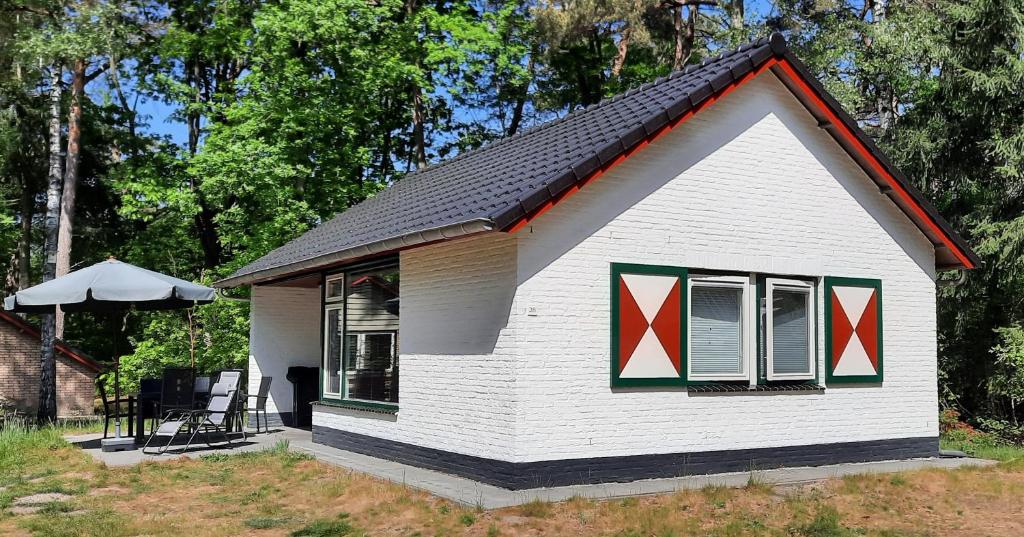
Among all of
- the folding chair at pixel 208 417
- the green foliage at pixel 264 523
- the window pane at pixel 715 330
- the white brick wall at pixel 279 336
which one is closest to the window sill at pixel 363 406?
the folding chair at pixel 208 417

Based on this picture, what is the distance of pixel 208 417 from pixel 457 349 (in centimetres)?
490

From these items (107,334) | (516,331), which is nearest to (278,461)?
(516,331)

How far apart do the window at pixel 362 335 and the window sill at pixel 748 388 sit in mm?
3733

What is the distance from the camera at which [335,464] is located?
37.4ft

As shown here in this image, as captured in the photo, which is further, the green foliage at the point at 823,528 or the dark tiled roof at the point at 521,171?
the dark tiled roof at the point at 521,171

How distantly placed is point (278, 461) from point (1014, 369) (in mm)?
12379

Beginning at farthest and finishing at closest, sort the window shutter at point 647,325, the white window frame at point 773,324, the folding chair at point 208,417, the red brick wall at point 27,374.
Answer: the red brick wall at point 27,374 → the folding chair at point 208,417 → the white window frame at point 773,324 → the window shutter at point 647,325

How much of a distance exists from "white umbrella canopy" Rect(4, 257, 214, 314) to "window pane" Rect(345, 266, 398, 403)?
2126mm

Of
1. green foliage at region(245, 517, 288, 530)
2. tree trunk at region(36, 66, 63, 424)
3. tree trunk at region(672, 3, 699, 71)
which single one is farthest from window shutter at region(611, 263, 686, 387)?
tree trunk at region(36, 66, 63, 424)

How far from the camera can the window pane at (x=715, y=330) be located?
35.6 feet

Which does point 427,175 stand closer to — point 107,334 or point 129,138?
point 129,138

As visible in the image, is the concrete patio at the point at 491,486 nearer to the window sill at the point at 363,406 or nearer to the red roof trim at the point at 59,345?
the window sill at the point at 363,406

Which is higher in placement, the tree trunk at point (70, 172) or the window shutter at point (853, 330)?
the tree trunk at point (70, 172)

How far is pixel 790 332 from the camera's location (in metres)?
11.7
